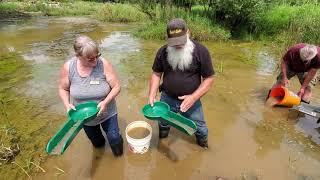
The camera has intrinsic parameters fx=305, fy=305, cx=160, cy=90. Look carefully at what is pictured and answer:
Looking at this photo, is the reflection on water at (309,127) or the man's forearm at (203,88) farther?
the reflection on water at (309,127)

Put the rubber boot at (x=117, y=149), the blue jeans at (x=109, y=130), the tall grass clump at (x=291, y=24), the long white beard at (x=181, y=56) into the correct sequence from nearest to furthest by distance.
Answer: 1. the long white beard at (x=181, y=56)
2. the blue jeans at (x=109, y=130)
3. the rubber boot at (x=117, y=149)
4. the tall grass clump at (x=291, y=24)

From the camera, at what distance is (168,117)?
→ 3.84 meters

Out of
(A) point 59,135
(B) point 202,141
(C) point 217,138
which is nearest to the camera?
(A) point 59,135

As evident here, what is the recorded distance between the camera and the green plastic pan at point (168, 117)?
144 inches

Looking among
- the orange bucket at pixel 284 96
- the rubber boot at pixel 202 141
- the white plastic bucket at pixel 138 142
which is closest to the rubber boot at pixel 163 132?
the white plastic bucket at pixel 138 142

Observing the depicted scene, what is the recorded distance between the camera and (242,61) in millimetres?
9734

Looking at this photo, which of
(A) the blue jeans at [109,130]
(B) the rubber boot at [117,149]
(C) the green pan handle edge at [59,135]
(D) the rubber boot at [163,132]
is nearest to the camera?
(C) the green pan handle edge at [59,135]

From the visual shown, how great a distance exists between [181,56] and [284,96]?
129 inches

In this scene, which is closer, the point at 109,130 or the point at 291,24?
the point at 109,130

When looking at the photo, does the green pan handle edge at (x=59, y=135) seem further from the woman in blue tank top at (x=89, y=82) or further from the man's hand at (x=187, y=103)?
the man's hand at (x=187, y=103)

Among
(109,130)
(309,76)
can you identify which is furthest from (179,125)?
(309,76)

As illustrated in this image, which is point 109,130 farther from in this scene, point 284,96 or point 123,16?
point 123,16

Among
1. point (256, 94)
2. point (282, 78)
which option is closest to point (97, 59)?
point (282, 78)

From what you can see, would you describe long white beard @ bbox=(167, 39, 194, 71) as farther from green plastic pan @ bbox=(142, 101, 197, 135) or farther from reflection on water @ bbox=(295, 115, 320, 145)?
reflection on water @ bbox=(295, 115, 320, 145)
